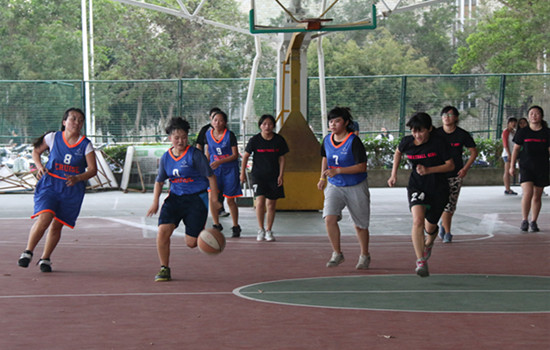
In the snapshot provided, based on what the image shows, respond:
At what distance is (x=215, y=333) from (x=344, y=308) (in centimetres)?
135

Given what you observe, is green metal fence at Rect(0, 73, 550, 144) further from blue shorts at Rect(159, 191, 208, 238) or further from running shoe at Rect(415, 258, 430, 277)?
running shoe at Rect(415, 258, 430, 277)

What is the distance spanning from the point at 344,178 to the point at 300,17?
6692mm

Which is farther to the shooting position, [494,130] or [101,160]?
[494,130]

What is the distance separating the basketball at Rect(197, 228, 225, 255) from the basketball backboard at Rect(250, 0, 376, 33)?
22.2ft

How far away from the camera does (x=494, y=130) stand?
2506cm

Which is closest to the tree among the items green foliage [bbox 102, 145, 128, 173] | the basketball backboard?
green foliage [bbox 102, 145, 128, 173]

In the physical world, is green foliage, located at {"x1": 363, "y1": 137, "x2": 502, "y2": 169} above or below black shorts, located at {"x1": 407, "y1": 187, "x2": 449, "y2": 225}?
below

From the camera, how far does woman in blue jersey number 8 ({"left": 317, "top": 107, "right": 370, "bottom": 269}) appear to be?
900 cm

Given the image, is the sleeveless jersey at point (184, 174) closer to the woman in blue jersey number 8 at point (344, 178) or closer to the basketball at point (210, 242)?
the basketball at point (210, 242)

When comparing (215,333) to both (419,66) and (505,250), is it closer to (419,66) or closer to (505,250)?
(505,250)

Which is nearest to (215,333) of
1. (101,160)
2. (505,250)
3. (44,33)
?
(505,250)

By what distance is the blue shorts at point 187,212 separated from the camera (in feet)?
27.7

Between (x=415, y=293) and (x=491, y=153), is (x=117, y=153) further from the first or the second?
(x=415, y=293)

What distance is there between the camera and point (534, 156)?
12.4 m
